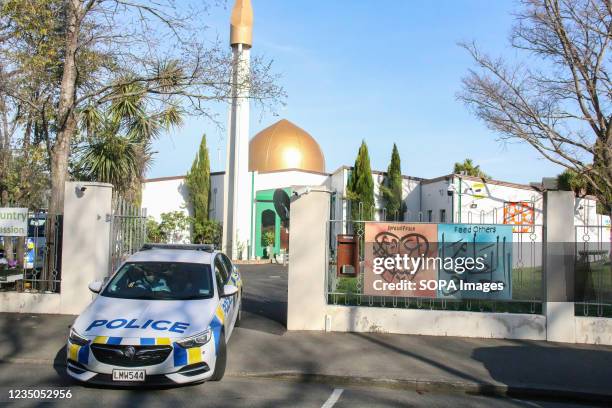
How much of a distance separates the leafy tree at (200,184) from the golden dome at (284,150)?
23.5ft

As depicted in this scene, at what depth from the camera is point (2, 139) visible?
55.6 ft

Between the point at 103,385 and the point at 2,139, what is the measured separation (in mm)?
12750

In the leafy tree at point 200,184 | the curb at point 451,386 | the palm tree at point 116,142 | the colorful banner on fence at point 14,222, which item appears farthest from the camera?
the leafy tree at point 200,184

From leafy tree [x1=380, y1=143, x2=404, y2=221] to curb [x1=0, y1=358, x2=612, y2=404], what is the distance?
69.2 feet

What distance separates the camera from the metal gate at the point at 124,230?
11.7m

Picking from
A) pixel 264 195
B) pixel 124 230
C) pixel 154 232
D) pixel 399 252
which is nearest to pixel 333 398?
pixel 399 252

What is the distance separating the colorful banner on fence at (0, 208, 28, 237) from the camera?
39.1 feet

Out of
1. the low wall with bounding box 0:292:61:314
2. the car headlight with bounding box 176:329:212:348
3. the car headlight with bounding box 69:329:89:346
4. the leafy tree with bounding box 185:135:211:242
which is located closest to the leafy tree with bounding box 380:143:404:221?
the leafy tree with bounding box 185:135:211:242

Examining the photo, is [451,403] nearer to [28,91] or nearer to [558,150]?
[558,150]

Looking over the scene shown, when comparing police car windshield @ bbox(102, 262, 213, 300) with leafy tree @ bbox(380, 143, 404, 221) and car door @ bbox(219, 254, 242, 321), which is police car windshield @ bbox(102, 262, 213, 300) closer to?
car door @ bbox(219, 254, 242, 321)

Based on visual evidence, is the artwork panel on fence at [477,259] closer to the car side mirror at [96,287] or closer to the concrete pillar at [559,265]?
the concrete pillar at [559,265]

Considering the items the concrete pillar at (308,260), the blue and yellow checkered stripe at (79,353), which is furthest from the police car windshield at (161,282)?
the concrete pillar at (308,260)

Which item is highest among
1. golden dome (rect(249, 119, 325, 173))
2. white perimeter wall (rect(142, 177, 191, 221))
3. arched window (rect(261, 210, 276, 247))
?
golden dome (rect(249, 119, 325, 173))

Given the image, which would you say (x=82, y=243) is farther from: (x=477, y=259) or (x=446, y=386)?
(x=477, y=259)
